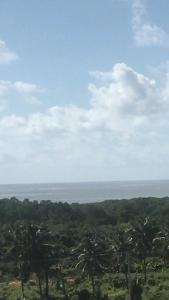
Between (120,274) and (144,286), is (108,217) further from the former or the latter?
(144,286)

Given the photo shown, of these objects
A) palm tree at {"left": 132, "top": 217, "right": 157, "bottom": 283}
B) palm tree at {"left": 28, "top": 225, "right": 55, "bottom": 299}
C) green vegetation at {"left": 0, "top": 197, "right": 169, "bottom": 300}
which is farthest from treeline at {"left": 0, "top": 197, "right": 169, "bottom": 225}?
palm tree at {"left": 28, "top": 225, "right": 55, "bottom": 299}

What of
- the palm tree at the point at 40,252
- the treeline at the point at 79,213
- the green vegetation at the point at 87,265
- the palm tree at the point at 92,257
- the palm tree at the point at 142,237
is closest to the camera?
the palm tree at the point at 40,252

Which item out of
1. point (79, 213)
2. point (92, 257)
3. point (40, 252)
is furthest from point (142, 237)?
point (79, 213)

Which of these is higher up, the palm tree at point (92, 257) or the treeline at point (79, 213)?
the treeline at point (79, 213)

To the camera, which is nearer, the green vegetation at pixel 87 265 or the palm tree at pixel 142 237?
the green vegetation at pixel 87 265

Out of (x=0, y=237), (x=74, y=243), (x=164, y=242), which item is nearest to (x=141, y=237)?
(x=164, y=242)

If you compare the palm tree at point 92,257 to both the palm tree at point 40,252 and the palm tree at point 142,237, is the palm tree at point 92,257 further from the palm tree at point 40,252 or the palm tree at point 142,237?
the palm tree at point 142,237

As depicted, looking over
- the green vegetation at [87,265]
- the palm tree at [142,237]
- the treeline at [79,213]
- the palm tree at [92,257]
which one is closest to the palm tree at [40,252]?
the green vegetation at [87,265]

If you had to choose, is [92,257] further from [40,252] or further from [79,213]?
[79,213]

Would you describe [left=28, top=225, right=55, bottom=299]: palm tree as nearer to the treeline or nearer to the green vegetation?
the green vegetation

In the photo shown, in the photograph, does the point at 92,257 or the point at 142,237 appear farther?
the point at 142,237

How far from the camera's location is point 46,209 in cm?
16725

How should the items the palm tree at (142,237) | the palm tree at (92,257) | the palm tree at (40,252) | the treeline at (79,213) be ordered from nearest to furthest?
the palm tree at (40,252) → the palm tree at (92,257) → the palm tree at (142,237) → the treeline at (79,213)

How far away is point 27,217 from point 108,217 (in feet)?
77.7
